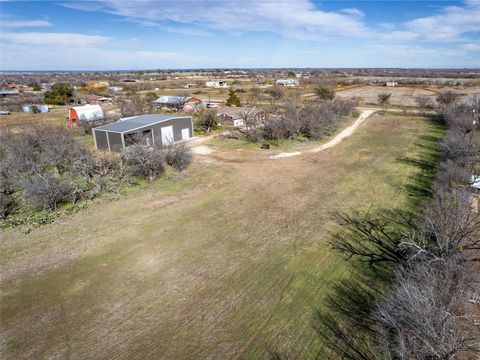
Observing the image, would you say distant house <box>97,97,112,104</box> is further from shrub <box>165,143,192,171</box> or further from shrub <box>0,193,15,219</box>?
shrub <box>0,193,15,219</box>

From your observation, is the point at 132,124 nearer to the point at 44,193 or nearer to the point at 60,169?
the point at 60,169

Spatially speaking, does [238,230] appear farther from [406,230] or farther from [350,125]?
[350,125]

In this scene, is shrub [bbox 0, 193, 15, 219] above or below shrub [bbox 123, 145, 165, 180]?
below

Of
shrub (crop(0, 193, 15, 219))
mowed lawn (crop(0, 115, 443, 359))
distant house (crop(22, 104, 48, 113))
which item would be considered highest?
distant house (crop(22, 104, 48, 113))

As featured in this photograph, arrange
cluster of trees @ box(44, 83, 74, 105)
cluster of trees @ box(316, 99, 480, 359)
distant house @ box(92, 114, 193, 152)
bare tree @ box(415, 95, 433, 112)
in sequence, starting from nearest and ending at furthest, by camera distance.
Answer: cluster of trees @ box(316, 99, 480, 359)
distant house @ box(92, 114, 193, 152)
bare tree @ box(415, 95, 433, 112)
cluster of trees @ box(44, 83, 74, 105)

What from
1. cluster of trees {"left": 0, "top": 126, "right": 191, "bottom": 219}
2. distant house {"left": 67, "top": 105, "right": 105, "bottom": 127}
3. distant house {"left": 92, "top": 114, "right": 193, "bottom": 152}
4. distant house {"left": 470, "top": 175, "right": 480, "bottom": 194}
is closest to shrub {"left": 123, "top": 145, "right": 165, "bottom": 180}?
cluster of trees {"left": 0, "top": 126, "right": 191, "bottom": 219}

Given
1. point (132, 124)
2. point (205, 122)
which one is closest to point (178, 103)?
point (205, 122)

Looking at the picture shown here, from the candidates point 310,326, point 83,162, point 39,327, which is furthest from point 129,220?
point 310,326
